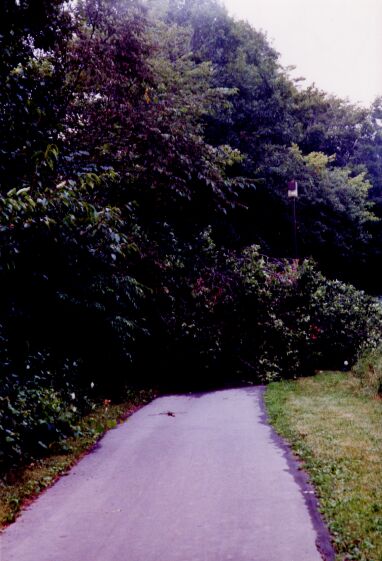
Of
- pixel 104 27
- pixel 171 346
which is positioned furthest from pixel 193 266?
pixel 104 27

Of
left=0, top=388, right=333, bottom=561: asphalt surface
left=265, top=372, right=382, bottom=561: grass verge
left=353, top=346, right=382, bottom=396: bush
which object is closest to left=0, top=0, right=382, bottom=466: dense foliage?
left=0, top=388, right=333, bottom=561: asphalt surface

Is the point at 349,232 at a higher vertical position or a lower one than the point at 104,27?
lower

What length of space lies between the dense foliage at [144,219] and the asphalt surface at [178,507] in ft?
4.39

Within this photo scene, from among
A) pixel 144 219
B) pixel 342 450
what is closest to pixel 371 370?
pixel 342 450

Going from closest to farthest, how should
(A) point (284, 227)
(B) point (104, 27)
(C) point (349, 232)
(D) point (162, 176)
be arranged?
(B) point (104, 27)
(D) point (162, 176)
(A) point (284, 227)
(C) point (349, 232)

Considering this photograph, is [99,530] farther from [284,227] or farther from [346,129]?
[346,129]

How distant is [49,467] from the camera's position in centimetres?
679

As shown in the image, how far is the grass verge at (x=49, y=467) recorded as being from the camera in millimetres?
5555

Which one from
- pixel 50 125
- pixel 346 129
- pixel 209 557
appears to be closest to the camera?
pixel 209 557

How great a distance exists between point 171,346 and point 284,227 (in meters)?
11.6

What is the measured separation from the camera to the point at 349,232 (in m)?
25.8

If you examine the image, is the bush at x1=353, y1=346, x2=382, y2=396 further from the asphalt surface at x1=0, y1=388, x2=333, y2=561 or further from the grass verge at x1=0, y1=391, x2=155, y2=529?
the grass verge at x1=0, y1=391, x2=155, y2=529

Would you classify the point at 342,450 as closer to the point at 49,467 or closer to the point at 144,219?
the point at 49,467

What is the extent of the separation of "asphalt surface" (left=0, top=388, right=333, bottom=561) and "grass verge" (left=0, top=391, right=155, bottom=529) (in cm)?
15
